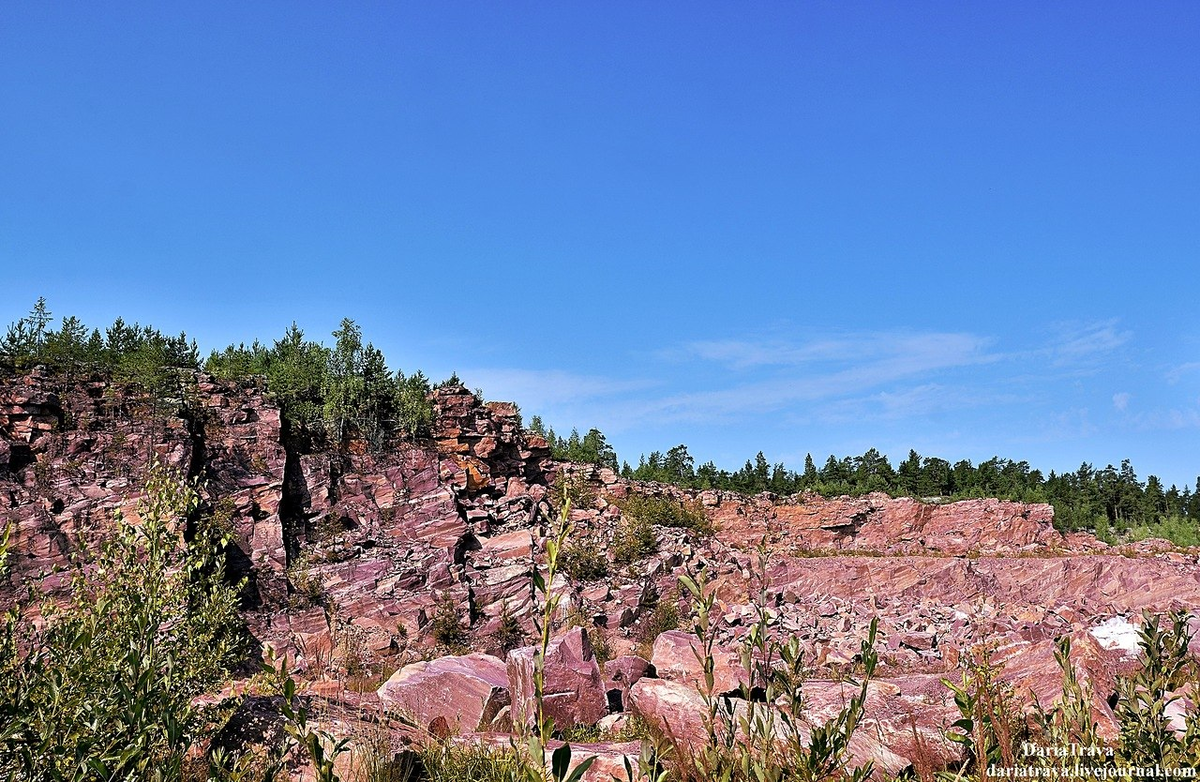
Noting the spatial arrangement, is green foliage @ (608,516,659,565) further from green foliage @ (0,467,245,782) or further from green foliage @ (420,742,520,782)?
green foliage @ (0,467,245,782)

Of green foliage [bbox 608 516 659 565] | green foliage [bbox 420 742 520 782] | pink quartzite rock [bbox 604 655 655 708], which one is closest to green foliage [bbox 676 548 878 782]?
green foliage [bbox 420 742 520 782]

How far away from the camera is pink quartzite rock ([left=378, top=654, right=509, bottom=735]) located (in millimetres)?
9599

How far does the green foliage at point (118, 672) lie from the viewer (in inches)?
127

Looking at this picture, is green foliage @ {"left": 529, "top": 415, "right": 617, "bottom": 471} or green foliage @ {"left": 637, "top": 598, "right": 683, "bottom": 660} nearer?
green foliage @ {"left": 637, "top": 598, "right": 683, "bottom": 660}

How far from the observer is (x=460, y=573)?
73.1 feet

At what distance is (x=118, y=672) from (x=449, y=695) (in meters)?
6.88

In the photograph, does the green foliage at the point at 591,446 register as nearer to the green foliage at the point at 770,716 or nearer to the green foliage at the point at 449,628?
the green foliage at the point at 449,628

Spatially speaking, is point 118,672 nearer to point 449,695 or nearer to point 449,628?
point 449,695

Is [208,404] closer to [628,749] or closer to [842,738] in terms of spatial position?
[628,749]

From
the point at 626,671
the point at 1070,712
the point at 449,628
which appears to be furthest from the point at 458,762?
the point at 449,628

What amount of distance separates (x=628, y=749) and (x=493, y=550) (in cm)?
1848

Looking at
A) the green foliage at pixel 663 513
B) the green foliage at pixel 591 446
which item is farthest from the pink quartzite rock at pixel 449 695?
the green foliage at pixel 591 446

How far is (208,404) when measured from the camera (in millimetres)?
24266

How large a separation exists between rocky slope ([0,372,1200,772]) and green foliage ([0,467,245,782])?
5503 millimetres
